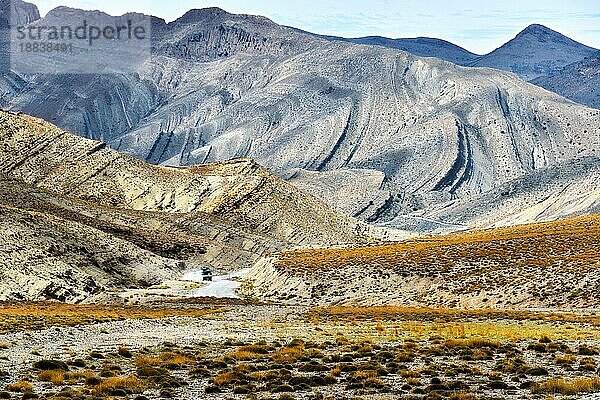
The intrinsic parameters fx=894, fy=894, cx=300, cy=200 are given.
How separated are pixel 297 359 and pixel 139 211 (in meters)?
99.6

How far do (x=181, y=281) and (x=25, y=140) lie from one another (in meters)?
58.9

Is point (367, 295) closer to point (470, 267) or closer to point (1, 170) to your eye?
point (470, 267)

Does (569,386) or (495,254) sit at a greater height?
(569,386)

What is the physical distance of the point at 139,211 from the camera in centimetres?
12281

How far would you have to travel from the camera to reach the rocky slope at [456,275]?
186 ft

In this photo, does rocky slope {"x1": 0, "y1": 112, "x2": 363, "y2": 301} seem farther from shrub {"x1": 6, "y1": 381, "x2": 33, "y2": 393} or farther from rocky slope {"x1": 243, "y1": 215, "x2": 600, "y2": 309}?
shrub {"x1": 6, "y1": 381, "x2": 33, "y2": 393}

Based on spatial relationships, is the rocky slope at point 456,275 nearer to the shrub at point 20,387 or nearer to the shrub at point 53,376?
the shrub at point 53,376

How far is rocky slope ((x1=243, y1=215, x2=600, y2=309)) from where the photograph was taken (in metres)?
56.6

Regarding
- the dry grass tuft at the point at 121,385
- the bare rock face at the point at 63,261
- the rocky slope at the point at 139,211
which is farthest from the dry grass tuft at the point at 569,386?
the rocky slope at the point at 139,211

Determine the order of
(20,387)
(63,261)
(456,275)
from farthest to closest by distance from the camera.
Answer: (63,261) < (456,275) < (20,387)

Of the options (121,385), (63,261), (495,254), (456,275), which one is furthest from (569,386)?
(63,261)

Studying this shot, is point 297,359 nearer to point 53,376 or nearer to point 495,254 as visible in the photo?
point 53,376

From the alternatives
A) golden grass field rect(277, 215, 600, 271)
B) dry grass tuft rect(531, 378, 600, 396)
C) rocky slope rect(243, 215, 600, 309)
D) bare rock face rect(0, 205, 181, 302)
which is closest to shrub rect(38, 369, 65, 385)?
dry grass tuft rect(531, 378, 600, 396)

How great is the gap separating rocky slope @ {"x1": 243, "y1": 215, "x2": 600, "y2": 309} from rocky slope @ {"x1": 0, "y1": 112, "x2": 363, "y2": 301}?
69.7 ft
